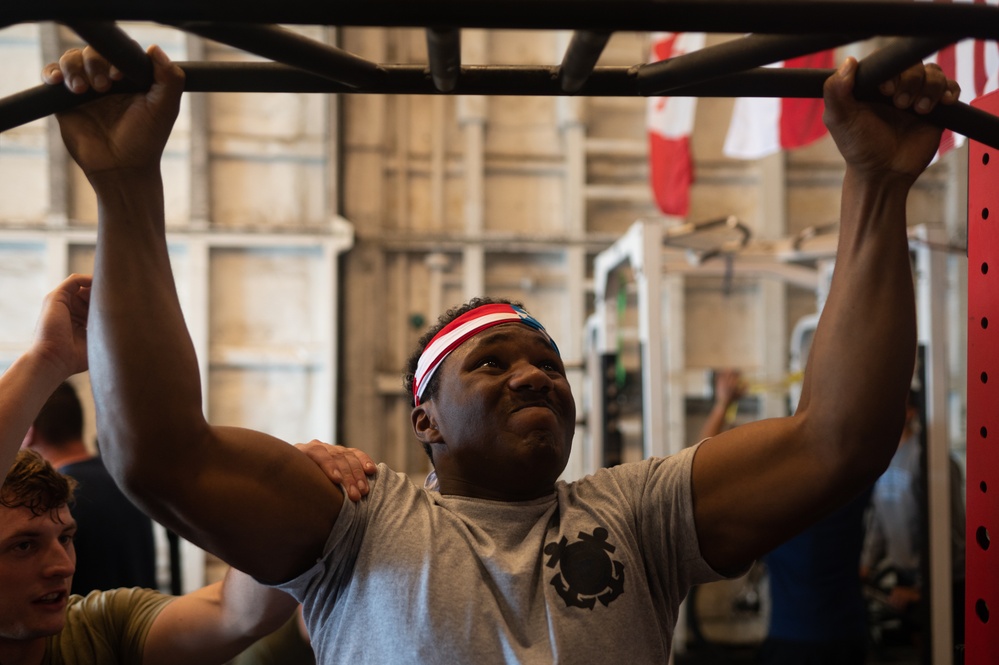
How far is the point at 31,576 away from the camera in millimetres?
1444

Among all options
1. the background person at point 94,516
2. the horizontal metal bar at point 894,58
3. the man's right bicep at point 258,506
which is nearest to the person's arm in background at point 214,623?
the man's right bicep at point 258,506

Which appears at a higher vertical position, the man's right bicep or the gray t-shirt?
the man's right bicep

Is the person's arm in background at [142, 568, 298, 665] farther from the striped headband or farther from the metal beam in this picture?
the metal beam

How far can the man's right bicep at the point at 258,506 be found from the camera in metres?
1.08

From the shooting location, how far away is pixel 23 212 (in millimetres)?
5410

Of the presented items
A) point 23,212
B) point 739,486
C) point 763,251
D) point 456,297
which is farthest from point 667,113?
point 739,486

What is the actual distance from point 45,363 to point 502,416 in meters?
0.66

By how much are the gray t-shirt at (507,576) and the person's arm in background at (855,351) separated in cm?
11

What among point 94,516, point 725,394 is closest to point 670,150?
point 725,394

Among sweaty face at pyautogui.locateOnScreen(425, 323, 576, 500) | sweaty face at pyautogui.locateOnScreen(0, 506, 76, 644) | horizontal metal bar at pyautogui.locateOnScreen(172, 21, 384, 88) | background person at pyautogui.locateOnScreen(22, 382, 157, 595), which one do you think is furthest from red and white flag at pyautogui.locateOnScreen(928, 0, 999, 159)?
background person at pyautogui.locateOnScreen(22, 382, 157, 595)

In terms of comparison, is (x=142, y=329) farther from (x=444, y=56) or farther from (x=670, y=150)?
(x=670, y=150)

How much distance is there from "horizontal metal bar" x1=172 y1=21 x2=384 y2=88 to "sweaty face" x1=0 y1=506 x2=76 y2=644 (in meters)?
0.92

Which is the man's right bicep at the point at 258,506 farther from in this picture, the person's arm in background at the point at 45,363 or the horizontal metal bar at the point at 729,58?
the horizontal metal bar at the point at 729,58

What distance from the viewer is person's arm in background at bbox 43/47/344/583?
103cm
